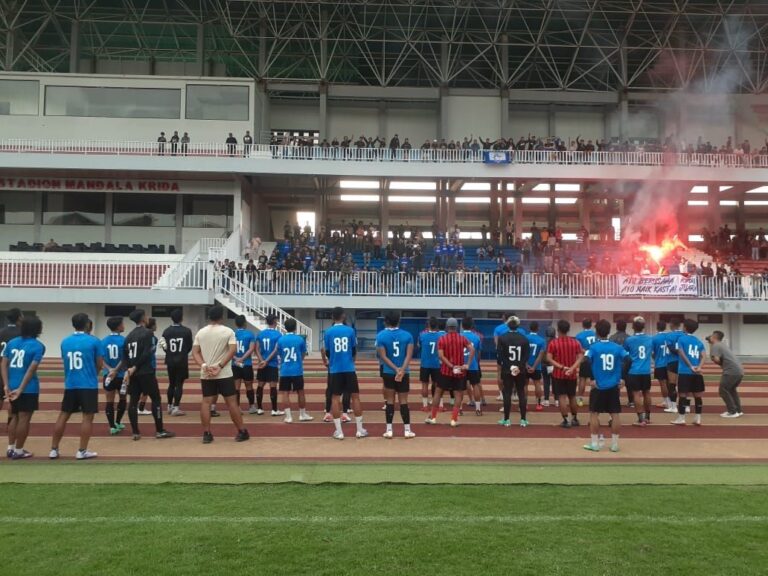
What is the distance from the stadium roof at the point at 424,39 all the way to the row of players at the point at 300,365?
826 inches

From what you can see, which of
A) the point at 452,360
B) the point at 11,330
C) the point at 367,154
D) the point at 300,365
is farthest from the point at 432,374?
the point at 367,154

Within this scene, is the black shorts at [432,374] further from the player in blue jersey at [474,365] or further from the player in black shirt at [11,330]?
the player in black shirt at [11,330]

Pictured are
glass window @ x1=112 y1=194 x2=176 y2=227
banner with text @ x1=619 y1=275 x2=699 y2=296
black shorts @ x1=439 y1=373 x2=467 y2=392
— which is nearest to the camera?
black shorts @ x1=439 y1=373 x2=467 y2=392

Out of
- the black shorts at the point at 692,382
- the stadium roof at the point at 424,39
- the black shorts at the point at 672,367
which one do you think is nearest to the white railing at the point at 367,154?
the stadium roof at the point at 424,39

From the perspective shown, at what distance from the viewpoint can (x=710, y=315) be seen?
2447 centimetres

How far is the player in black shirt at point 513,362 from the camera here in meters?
8.75

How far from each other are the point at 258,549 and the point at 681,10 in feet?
94.6

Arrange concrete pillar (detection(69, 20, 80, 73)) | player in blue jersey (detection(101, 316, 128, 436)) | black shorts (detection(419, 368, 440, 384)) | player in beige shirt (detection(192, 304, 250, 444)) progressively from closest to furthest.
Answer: player in beige shirt (detection(192, 304, 250, 444)) → player in blue jersey (detection(101, 316, 128, 436)) → black shorts (detection(419, 368, 440, 384)) → concrete pillar (detection(69, 20, 80, 73))

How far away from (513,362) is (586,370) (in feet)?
3.32

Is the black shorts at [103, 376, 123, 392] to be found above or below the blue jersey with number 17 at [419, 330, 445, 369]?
below

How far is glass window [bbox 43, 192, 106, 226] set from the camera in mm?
26297

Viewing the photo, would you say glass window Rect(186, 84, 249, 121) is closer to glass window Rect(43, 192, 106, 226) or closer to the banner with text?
glass window Rect(43, 192, 106, 226)

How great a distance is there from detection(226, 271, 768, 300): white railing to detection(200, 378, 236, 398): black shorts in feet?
46.1

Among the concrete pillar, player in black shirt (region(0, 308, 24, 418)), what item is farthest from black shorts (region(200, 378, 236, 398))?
the concrete pillar
